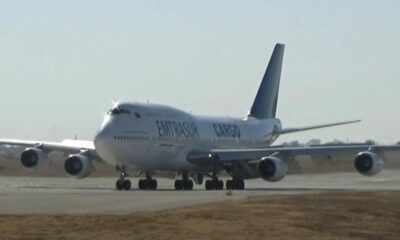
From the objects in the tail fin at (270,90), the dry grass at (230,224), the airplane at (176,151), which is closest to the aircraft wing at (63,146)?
the airplane at (176,151)

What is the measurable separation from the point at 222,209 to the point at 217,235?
19.6ft

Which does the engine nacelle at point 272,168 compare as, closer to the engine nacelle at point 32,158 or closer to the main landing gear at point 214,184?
the main landing gear at point 214,184

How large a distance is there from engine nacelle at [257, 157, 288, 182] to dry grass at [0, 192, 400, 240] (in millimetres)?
21377

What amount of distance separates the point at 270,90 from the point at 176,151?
14777 millimetres

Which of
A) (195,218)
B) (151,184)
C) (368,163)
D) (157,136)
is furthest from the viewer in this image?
(157,136)

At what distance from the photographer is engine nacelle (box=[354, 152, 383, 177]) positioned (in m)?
54.3

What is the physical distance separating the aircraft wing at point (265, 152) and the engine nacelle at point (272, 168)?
83.0 inches

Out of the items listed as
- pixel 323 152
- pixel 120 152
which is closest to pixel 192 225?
pixel 120 152

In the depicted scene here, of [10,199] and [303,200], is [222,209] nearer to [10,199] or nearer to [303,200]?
[303,200]

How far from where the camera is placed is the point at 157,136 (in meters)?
56.7

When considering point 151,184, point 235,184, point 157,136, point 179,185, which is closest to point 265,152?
point 235,184

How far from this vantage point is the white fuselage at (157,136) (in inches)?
2137

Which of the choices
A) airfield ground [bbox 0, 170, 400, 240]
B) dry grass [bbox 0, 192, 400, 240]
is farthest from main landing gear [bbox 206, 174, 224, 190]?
dry grass [bbox 0, 192, 400, 240]

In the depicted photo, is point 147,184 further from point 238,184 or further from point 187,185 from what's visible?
point 238,184
